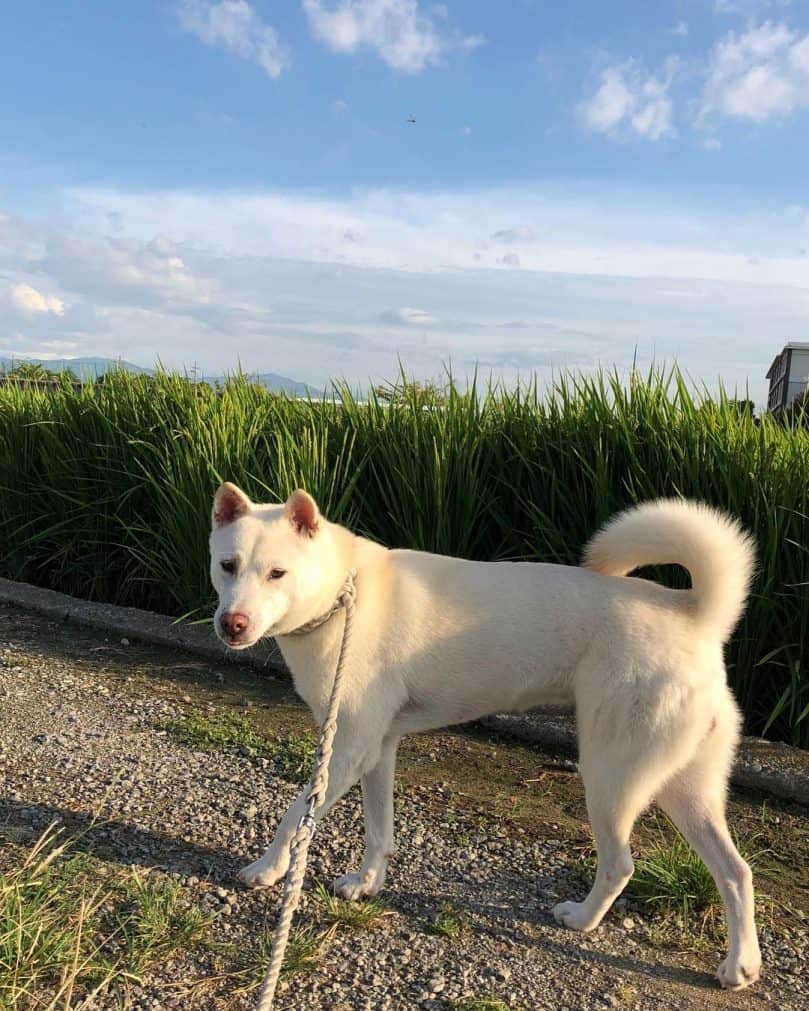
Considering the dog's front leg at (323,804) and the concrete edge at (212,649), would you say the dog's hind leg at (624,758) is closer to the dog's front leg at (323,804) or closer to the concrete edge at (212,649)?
the dog's front leg at (323,804)

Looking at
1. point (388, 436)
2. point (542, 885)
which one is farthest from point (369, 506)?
point (542, 885)

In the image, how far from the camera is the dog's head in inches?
96.9

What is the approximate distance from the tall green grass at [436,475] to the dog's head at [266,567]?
6.82 feet

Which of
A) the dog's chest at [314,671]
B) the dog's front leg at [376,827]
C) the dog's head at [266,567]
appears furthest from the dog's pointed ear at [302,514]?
the dog's front leg at [376,827]

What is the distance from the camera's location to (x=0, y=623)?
5.75 meters

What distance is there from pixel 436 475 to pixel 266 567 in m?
2.38

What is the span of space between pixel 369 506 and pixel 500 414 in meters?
0.99

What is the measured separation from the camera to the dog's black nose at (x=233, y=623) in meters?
2.43

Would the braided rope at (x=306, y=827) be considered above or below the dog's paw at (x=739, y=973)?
above

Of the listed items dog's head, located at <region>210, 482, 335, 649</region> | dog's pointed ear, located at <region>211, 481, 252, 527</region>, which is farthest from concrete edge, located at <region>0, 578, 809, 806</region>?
dog's pointed ear, located at <region>211, 481, 252, 527</region>

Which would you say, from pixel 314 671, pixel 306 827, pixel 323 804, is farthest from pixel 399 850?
pixel 306 827

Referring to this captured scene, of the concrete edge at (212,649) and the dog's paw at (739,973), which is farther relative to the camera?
the concrete edge at (212,649)

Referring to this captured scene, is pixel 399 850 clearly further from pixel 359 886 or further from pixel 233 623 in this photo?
pixel 233 623

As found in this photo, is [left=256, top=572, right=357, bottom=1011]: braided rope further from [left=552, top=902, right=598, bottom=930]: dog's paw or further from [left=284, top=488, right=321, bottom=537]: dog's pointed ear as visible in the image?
[left=552, top=902, right=598, bottom=930]: dog's paw
